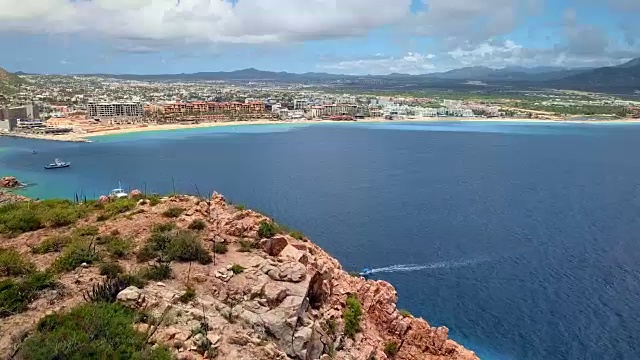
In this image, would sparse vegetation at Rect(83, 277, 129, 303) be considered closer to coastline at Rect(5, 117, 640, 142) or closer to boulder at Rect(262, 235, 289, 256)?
boulder at Rect(262, 235, 289, 256)

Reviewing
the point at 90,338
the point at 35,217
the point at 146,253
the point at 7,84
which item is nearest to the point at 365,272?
the point at 35,217

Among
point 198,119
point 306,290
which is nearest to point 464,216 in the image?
point 306,290

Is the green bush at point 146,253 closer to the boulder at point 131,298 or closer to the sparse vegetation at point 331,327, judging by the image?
the boulder at point 131,298

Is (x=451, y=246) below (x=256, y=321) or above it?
below

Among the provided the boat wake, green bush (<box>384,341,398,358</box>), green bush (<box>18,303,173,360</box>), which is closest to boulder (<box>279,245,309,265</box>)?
green bush (<box>384,341,398,358</box>)

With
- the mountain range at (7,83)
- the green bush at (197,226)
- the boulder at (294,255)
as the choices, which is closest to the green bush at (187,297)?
the boulder at (294,255)

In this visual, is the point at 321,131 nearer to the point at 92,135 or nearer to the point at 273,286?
the point at 92,135
